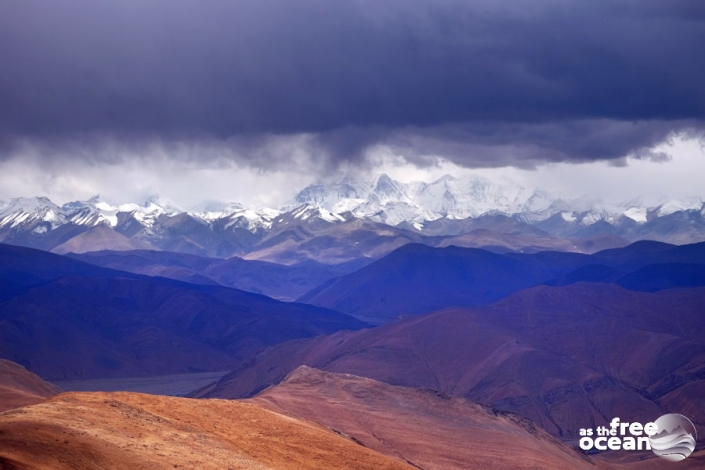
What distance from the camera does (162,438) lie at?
60.4 m

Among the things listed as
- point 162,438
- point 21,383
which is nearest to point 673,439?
point 162,438

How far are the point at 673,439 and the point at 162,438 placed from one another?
313 ft

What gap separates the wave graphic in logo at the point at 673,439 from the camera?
129625 mm

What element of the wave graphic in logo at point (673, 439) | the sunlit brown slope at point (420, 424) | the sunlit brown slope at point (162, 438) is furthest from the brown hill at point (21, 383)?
the wave graphic in logo at point (673, 439)

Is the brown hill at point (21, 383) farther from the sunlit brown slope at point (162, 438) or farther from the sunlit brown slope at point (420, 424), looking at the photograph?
the sunlit brown slope at point (162, 438)

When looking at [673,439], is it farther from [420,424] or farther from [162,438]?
[162,438]

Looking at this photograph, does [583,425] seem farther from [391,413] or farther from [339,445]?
[339,445]

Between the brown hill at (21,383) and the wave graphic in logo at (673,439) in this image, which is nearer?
the brown hill at (21,383)

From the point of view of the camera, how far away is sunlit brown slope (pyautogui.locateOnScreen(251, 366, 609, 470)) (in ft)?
330

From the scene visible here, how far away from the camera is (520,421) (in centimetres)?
12625

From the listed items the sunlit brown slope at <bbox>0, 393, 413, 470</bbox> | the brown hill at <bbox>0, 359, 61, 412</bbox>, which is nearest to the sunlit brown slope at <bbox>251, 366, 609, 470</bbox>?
the sunlit brown slope at <bbox>0, 393, 413, 470</bbox>

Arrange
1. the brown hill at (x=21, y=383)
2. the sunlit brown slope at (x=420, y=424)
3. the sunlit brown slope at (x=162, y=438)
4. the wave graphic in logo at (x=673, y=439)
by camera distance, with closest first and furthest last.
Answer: the sunlit brown slope at (x=162, y=438), the sunlit brown slope at (x=420, y=424), the brown hill at (x=21, y=383), the wave graphic in logo at (x=673, y=439)

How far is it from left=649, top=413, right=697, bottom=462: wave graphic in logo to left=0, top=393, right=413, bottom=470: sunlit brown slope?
68782mm

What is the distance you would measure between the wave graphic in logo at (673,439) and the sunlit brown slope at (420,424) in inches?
440
